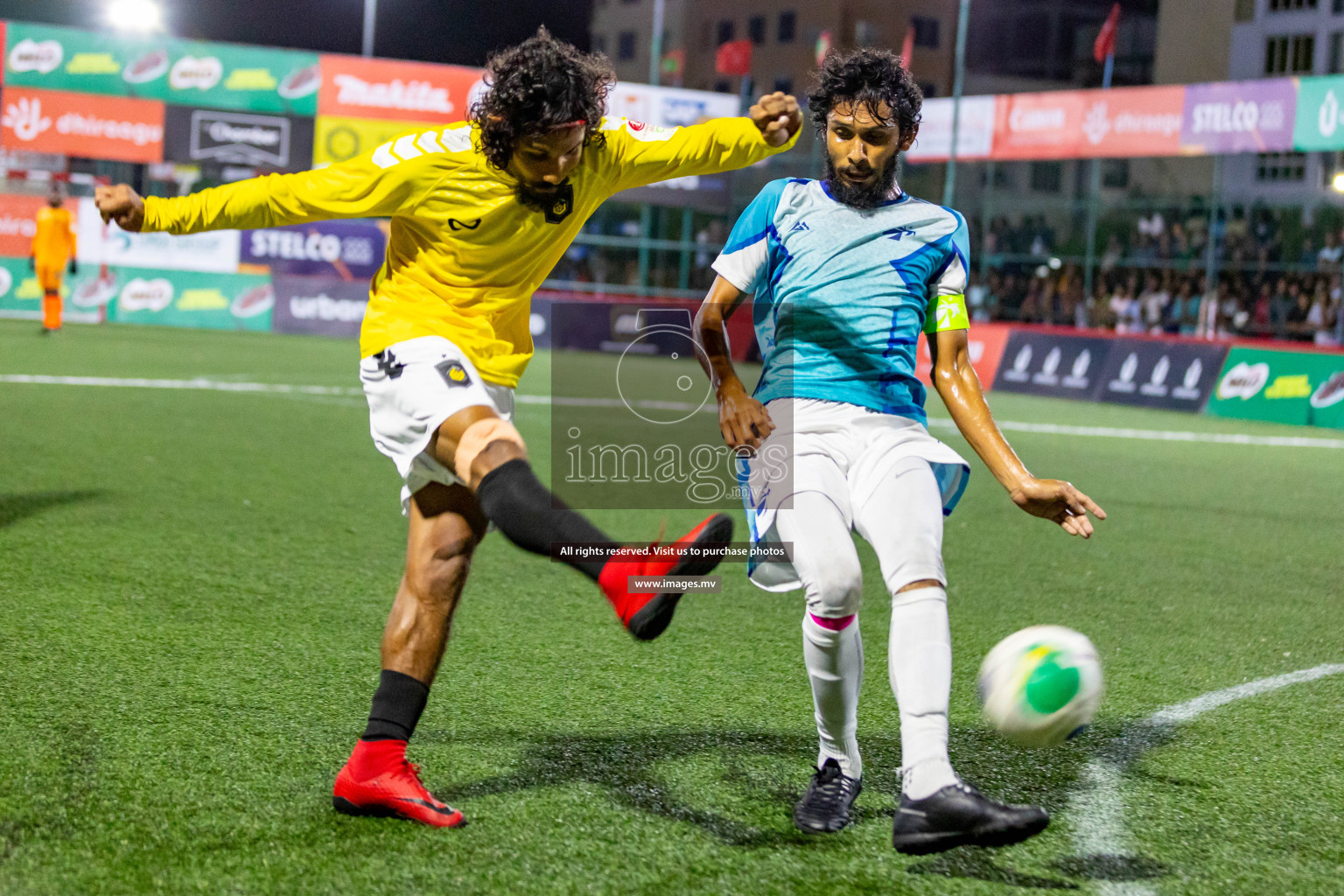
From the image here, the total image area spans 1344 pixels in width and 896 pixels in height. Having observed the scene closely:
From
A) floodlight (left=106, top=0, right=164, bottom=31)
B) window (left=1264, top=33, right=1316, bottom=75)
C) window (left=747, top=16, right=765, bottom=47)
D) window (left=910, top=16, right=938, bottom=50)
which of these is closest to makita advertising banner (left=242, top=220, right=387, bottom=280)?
floodlight (left=106, top=0, right=164, bottom=31)

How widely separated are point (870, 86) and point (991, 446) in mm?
1004

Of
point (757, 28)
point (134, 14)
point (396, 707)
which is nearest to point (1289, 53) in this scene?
point (757, 28)

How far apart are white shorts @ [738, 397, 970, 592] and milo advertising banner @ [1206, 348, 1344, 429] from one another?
14.5 m

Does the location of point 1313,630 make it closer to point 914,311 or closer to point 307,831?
point 914,311

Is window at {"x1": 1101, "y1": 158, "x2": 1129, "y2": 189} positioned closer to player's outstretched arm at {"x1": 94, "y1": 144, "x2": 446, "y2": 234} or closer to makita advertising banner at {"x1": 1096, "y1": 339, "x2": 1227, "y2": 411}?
makita advertising banner at {"x1": 1096, "y1": 339, "x2": 1227, "y2": 411}

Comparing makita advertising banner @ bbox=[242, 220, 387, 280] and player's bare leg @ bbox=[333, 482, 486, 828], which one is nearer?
player's bare leg @ bbox=[333, 482, 486, 828]

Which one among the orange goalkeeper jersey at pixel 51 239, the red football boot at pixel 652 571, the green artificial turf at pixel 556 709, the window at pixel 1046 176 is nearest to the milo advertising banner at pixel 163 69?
the orange goalkeeper jersey at pixel 51 239

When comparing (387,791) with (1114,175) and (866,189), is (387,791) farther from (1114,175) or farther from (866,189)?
(1114,175)

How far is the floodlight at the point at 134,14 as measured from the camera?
33656 mm

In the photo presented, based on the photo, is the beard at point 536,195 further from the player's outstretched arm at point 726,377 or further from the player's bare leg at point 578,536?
the player's bare leg at point 578,536

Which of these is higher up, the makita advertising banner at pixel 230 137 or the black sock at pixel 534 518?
the makita advertising banner at pixel 230 137

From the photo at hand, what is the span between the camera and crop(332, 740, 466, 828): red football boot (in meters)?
3.36

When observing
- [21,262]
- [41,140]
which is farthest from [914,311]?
[41,140]

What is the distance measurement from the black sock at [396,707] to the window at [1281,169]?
43.2 m
